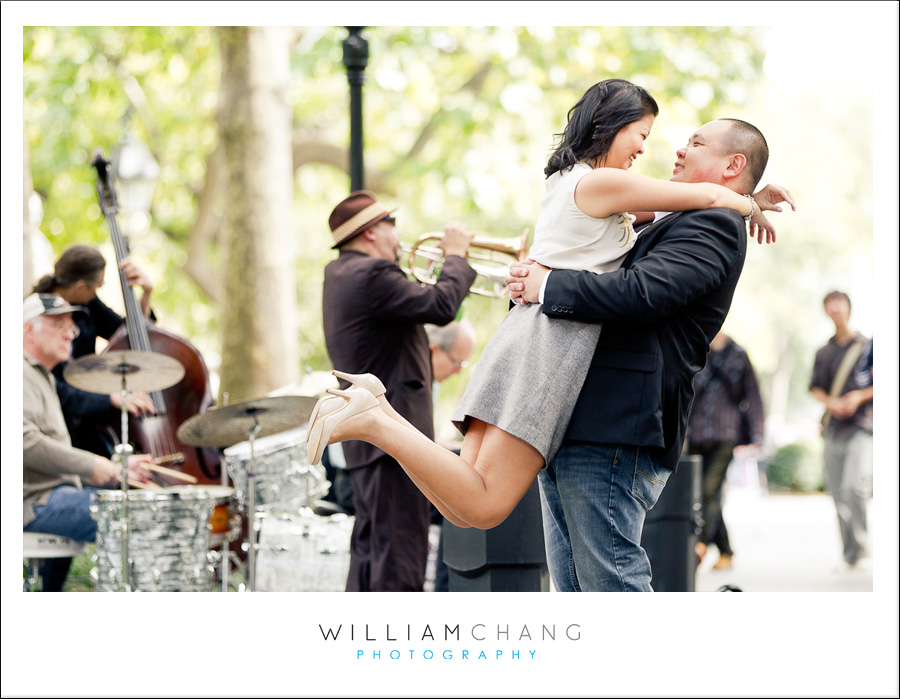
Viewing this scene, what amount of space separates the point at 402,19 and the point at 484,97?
926cm

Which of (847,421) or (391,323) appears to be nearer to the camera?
(391,323)

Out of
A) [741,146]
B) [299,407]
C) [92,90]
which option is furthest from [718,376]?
[92,90]

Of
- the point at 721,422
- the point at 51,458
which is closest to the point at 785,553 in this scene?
the point at 721,422

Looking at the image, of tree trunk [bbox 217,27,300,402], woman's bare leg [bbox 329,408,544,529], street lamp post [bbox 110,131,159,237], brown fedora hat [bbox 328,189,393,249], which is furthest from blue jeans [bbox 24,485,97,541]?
street lamp post [bbox 110,131,159,237]

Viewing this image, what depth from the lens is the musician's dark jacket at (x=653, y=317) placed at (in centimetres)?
311

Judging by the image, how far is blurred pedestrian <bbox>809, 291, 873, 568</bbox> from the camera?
8.37 meters

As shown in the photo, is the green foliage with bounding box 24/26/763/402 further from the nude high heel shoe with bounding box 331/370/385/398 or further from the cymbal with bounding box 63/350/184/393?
the nude high heel shoe with bounding box 331/370/385/398

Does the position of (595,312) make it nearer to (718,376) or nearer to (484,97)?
(718,376)

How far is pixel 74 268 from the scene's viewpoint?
6336 mm

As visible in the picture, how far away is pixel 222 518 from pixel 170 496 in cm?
70

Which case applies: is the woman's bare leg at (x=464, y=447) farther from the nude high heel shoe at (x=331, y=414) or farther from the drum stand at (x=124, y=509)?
the drum stand at (x=124, y=509)

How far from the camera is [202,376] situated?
6191mm

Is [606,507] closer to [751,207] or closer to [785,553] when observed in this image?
[751,207]

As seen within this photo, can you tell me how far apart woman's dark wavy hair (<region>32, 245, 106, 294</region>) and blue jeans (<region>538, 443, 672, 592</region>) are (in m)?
3.99
